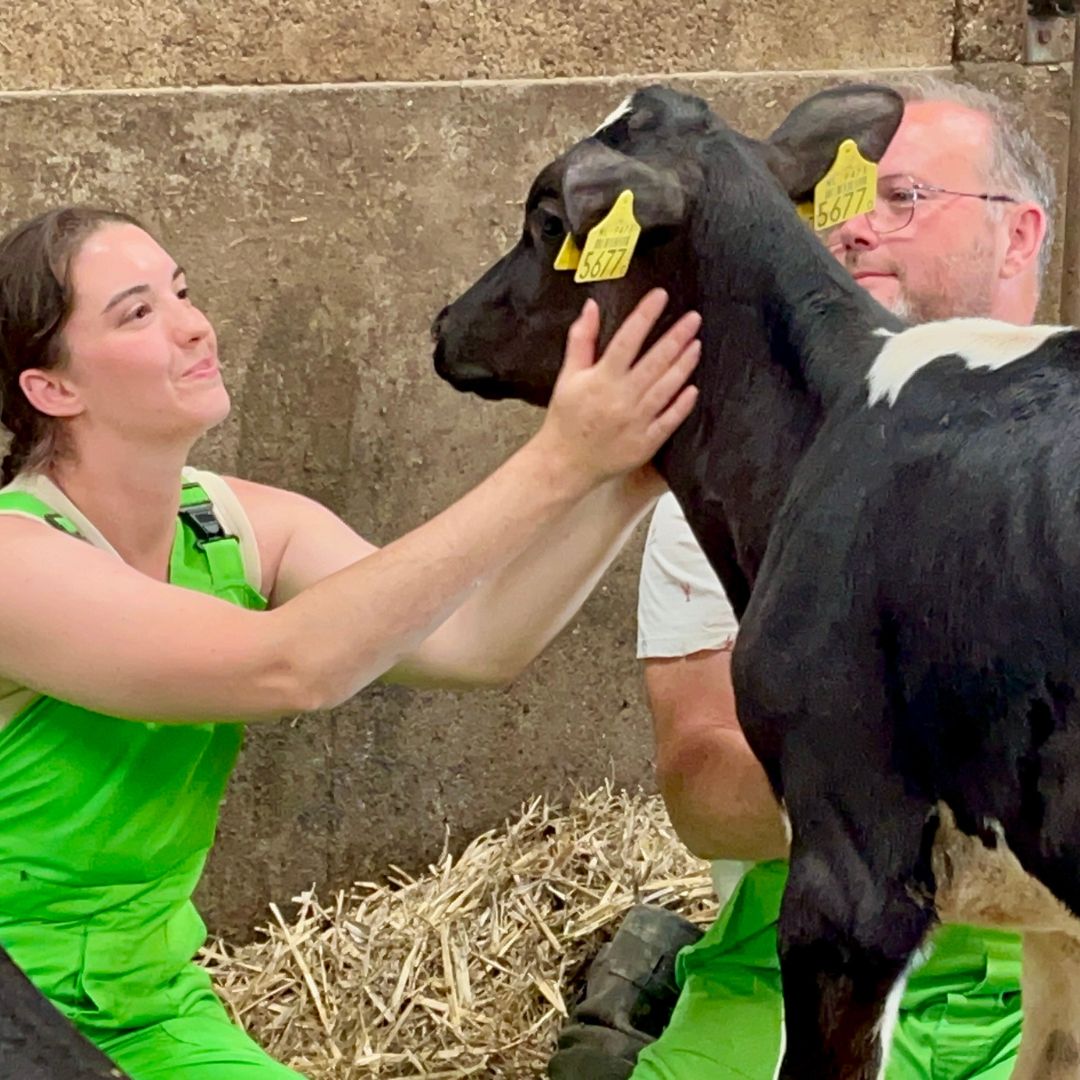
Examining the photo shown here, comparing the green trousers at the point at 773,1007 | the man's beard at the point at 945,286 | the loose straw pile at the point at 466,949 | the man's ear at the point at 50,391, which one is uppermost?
the man's beard at the point at 945,286

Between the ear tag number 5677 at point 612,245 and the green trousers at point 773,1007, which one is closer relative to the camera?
the ear tag number 5677 at point 612,245

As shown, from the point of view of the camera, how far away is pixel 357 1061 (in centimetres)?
278

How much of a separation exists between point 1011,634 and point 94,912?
1.17m

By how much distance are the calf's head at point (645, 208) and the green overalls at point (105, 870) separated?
1.77ft

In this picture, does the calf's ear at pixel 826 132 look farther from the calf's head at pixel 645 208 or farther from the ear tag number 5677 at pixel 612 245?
the ear tag number 5677 at pixel 612 245

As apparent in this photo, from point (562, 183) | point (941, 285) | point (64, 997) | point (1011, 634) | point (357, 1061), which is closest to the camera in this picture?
point (1011, 634)

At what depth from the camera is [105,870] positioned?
211cm

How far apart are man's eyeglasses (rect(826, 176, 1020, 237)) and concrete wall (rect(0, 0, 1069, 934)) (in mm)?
920

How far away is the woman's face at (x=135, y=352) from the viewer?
2.08 metres

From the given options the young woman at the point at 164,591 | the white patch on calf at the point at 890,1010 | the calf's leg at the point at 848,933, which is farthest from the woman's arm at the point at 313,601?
the white patch on calf at the point at 890,1010

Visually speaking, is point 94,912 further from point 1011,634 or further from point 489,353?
point 1011,634

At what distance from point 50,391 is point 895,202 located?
3.67 ft

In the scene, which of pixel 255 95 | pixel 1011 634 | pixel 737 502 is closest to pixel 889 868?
pixel 1011 634

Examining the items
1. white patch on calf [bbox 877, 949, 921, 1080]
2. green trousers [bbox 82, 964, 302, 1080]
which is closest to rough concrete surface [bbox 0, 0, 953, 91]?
green trousers [bbox 82, 964, 302, 1080]
